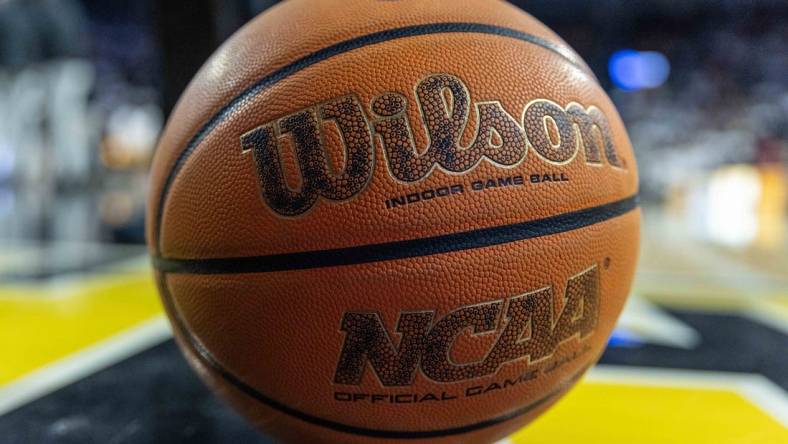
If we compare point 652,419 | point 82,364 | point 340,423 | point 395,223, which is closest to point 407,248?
point 395,223

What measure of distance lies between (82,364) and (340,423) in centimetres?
98

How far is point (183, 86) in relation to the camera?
2652 millimetres

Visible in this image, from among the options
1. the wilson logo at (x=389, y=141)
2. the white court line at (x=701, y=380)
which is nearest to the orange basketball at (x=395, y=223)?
the wilson logo at (x=389, y=141)

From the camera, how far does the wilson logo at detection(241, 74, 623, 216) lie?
89cm

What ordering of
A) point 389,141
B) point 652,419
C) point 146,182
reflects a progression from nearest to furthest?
1. point 389,141
2. point 652,419
3. point 146,182

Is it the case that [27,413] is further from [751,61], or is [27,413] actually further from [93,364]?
[751,61]

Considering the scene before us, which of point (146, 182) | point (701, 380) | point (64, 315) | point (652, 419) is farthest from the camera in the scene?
point (146, 182)

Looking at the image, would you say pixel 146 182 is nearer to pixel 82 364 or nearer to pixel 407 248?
pixel 82 364

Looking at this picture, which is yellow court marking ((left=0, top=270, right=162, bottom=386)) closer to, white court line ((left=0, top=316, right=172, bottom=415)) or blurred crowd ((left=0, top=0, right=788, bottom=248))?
white court line ((left=0, top=316, right=172, bottom=415))

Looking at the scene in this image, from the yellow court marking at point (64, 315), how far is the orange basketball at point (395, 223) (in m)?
0.93

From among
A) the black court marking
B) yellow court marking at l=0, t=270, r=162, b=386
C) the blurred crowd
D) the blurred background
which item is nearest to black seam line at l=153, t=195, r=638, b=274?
the black court marking

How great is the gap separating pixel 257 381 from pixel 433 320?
27 centimetres

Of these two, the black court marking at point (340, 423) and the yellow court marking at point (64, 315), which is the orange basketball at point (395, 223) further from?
the yellow court marking at point (64, 315)

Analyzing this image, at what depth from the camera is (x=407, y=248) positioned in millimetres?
899
